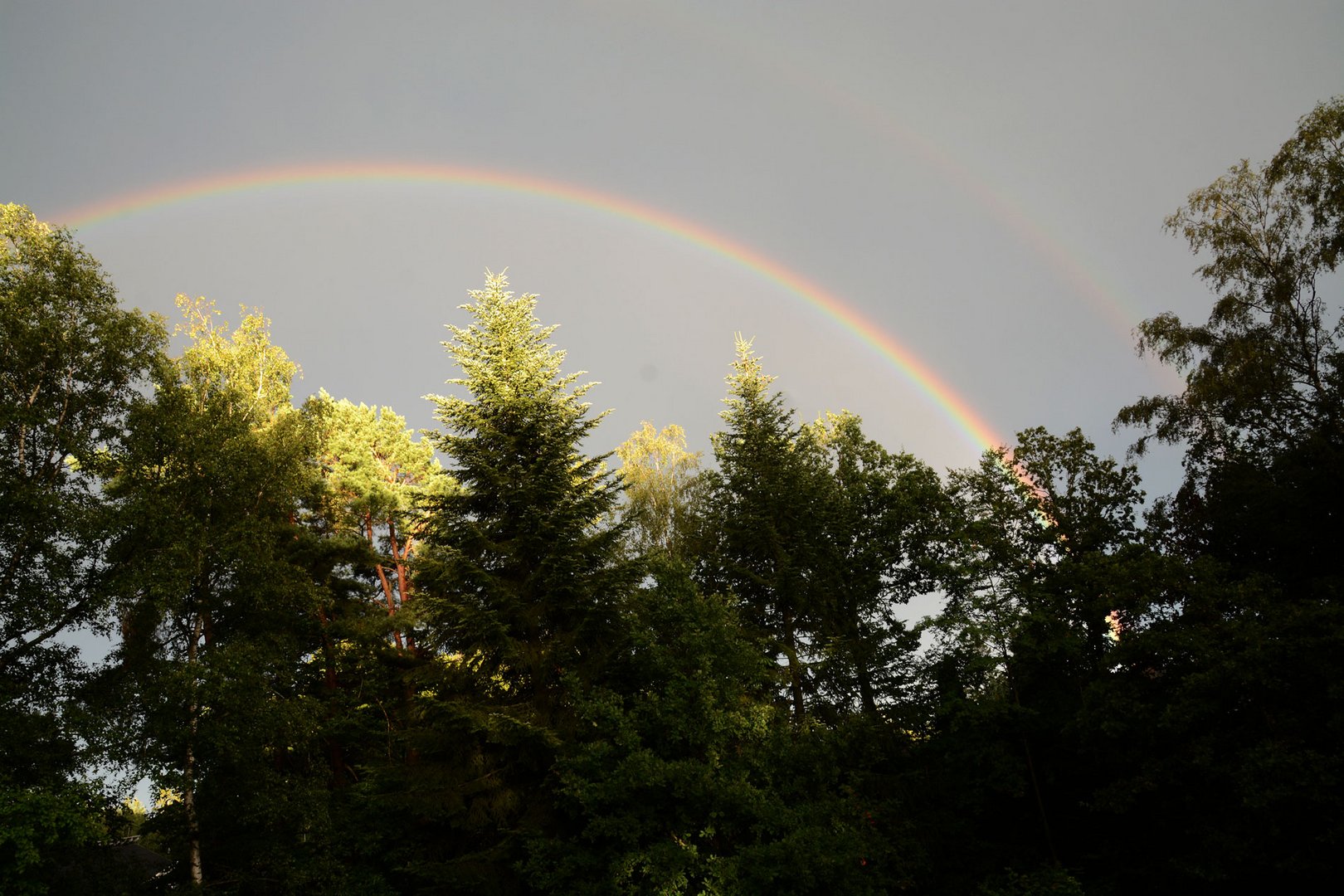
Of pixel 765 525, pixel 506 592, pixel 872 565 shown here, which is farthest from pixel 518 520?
pixel 872 565

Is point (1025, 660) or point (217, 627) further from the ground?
point (217, 627)

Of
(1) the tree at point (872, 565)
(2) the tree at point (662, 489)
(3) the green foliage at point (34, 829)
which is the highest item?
(2) the tree at point (662, 489)

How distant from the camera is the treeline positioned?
14.3 m

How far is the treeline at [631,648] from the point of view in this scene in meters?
14.3

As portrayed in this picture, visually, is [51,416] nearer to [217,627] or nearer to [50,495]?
A: [50,495]

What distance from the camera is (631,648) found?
16281 mm

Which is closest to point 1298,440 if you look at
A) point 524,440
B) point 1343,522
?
point 1343,522

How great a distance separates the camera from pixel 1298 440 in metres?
17.9

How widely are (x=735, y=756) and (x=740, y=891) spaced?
2.44 m

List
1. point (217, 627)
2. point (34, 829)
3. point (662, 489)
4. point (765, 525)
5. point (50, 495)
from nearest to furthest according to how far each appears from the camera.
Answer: point (34, 829) < point (50, 495) < point (217, 627) < point (765, 525) < point (662, 489)

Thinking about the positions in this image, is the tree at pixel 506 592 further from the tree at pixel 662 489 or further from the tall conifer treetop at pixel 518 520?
the tree at pixel 662 489

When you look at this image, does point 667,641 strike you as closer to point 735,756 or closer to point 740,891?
point 735,756

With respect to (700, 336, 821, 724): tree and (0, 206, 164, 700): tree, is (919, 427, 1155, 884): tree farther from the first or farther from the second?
(0, 206, 164, 700): tree

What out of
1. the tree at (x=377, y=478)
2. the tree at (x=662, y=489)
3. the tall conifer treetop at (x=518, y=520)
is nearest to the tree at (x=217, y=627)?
the tree at (x=377, y=478)
